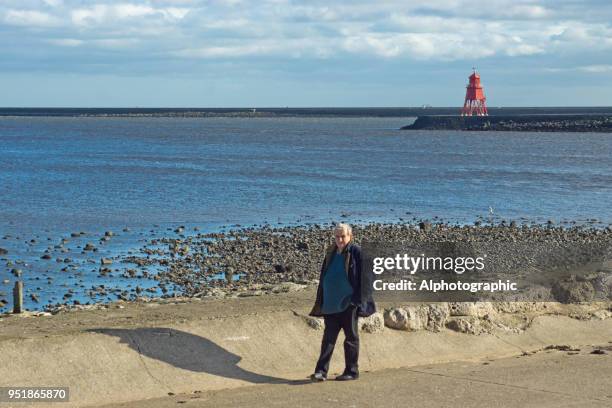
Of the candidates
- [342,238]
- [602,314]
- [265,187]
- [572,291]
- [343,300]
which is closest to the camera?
[342,238]

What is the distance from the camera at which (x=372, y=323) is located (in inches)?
491

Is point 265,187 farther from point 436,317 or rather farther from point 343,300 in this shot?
point 343,300

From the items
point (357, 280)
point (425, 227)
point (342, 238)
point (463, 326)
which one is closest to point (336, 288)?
point (357, 280)

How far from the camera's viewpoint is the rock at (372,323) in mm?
12429

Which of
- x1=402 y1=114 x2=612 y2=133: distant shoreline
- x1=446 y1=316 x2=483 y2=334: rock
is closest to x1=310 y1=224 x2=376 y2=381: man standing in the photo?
x1=446 y1=316 x2=483 y2=334: rock

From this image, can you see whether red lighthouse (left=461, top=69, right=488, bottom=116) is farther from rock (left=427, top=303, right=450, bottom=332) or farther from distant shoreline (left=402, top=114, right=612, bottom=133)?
rock (left=427, top=303, right=450, bottom=332)

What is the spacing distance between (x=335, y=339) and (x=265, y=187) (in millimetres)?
49250

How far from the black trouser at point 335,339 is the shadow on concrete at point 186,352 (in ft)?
1.12

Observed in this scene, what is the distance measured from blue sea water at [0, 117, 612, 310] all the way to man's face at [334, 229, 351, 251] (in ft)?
46.9

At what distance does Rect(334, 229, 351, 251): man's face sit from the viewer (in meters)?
10.9

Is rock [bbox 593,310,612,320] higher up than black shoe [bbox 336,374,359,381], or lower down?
higher up

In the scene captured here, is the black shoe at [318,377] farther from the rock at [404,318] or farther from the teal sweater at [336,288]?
the rock at [404,318]

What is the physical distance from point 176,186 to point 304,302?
163 feet

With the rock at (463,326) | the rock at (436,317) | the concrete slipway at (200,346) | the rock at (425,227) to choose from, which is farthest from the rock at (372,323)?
the rock at (425,227)
